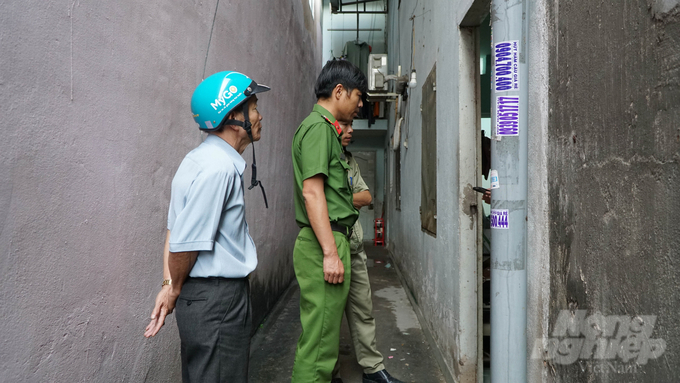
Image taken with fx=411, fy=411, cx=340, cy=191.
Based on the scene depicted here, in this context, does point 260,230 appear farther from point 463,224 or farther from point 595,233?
point 595,233

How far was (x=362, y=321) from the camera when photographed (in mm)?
2828

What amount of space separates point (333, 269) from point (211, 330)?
2.54 feet

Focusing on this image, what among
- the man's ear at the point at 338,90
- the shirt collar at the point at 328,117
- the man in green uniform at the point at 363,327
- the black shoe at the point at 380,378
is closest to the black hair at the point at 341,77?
the man's ear at the point at 338,90

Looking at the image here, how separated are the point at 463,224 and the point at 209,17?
2.19 meters

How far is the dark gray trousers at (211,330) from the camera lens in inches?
55.4

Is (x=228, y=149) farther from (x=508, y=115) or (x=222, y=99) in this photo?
(x=508, y=115)

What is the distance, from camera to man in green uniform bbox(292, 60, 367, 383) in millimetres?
2049

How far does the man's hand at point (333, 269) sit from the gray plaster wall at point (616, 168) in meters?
0.99

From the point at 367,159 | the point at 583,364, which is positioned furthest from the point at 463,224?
the point at 367,159

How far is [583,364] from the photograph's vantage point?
120 cm

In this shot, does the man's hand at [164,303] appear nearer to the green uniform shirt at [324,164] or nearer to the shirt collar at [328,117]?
the green uniform shirt at [324,164]

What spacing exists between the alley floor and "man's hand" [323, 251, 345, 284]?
126 cm

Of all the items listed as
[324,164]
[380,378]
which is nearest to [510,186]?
[324,164]

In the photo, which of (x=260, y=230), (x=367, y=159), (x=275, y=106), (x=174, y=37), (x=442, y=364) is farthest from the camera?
(x=367, y=159)
